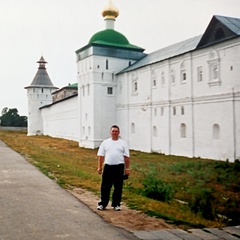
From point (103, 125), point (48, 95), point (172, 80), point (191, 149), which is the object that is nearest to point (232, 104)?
point (191, 149)

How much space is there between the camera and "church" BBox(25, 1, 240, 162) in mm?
19188

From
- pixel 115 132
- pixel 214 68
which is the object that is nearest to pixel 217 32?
pixel 214 68

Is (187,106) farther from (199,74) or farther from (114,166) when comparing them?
(114,166)

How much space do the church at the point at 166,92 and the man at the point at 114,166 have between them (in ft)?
43.4

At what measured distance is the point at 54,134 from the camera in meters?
48.8

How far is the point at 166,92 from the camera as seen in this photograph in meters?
24.4

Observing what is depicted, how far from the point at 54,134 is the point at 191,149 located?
29792mm

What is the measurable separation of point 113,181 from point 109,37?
2648 centimetres

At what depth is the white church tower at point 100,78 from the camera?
2989 cm

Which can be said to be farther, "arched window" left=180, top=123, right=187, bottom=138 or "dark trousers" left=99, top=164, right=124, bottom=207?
"arched window" left=180, top=123, right=187, bottom=138

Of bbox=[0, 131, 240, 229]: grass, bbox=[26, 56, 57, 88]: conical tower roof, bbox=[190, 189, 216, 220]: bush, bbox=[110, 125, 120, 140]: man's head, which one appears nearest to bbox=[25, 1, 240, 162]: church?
bbox=[0, 131, 240, 229]: grass

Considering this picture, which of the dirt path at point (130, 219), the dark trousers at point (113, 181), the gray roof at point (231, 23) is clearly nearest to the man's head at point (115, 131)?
the dark trousers at point (113, 181)

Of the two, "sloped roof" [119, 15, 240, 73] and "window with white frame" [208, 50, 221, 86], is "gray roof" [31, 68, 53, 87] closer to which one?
"sloped roof" [119, 15, 240, 73]

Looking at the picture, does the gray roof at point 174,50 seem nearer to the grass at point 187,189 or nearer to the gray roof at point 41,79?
the grass at point 187,189
